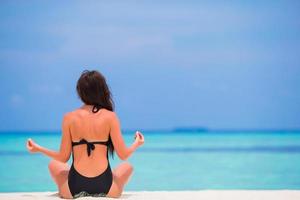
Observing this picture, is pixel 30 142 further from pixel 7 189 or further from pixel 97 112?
pixel 7 189

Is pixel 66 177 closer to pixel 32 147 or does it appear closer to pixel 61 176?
pixel 61 176

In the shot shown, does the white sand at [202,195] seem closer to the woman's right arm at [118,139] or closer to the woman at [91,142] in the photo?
the woman at [91,142]

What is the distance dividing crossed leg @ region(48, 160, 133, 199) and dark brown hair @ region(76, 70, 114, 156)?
206 mm

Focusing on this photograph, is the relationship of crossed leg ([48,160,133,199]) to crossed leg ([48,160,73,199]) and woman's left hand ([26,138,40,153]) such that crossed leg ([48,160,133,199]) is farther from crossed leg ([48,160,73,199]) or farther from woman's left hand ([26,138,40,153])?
woman's left hand ([26,138,40,153])

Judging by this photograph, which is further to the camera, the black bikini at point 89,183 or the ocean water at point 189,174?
the ocean water at point 189,174

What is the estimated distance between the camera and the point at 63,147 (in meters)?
3.57

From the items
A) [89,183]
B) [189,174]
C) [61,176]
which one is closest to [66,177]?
[61,176]

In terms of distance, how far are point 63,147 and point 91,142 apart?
0.52ft

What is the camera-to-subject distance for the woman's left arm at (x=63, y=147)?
11.5 ft

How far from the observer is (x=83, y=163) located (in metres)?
3.57

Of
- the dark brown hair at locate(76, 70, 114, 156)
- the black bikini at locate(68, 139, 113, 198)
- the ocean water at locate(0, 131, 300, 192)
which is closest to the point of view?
the dark brown hair at locate(76, 70, 114, 156)

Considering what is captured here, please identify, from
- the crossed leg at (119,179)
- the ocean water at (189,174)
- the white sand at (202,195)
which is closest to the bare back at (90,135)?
the crossed leg at (119,179)

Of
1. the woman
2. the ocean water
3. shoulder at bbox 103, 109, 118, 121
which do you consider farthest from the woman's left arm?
the ocean water

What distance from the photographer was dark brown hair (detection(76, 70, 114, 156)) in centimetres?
344
